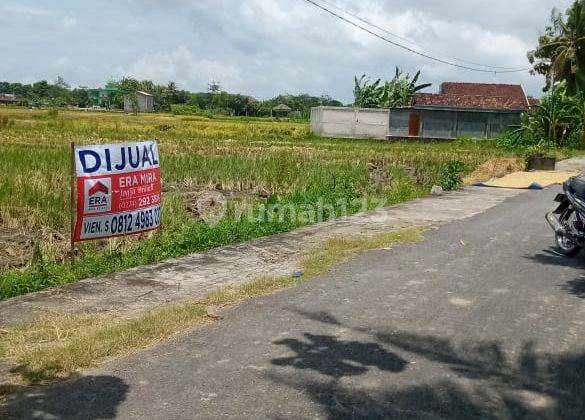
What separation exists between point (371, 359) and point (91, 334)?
2114 mm

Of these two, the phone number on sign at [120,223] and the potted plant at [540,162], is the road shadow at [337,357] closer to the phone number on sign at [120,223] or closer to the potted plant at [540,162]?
the phone number on sign at [120,223]

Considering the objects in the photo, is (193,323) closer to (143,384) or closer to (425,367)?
(143,384)

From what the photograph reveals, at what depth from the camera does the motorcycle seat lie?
7270mm

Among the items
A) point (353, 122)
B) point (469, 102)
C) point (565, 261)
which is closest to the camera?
point (565, 261)

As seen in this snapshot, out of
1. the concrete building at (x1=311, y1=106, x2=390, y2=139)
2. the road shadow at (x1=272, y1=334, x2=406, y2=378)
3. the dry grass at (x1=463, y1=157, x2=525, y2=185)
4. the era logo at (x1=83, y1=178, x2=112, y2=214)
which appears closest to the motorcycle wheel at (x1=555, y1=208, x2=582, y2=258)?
the road shadow at (x1=272, y1=334, x2=406, y2=378)

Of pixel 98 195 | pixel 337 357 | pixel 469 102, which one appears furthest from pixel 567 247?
pixel 469 102

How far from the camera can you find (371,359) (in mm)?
4270

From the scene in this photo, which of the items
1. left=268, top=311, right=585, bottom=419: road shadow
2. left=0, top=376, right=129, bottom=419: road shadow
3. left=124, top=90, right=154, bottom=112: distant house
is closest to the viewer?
left=0, top=376, right=129, bottom=419: road shadow

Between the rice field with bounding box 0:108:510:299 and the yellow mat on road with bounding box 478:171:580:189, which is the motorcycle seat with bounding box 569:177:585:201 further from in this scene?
the yellow mat on road with bounding box 478:171:580:189

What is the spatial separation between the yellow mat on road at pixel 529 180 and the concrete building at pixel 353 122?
22077 millimetres

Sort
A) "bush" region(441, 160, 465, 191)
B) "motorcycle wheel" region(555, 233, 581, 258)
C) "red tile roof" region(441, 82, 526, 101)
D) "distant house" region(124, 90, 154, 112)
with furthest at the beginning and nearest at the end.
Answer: "distant house" region(124, 90, 154, 112) → "red tile roof" region(441, 82, 526, 101) → "bush" region(441, 160, 465, 191) → "motorcycle wheel" region(555, 233, 581, 258)

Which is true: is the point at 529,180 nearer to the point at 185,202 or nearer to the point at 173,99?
the point at 185,202

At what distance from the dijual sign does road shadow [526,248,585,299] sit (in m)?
4.89

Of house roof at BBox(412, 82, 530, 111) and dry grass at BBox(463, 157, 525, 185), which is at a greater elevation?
house roof at BBox(412, 82, 530, 111)
